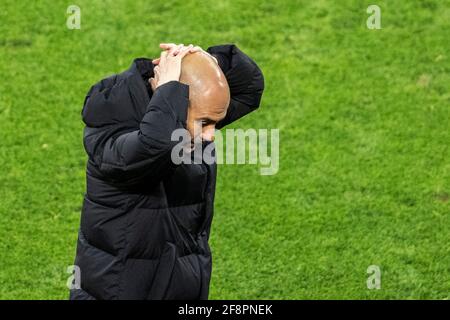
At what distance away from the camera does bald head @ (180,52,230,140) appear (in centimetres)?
488

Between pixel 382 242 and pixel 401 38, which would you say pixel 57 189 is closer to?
pixel 382 242

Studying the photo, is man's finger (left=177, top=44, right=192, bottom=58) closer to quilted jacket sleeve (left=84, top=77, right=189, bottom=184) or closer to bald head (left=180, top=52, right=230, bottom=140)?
bald head (left=180, top=52, right=230, bottom=140)

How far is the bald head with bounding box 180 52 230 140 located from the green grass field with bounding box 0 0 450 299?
123 inches

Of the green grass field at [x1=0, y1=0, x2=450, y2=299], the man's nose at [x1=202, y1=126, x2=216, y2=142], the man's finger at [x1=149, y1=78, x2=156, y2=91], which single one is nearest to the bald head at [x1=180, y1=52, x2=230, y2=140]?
the man's nose at [x1=202, y1=126, x2=216, y2=142]

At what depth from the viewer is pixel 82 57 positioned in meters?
10.0

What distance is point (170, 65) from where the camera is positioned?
493cm

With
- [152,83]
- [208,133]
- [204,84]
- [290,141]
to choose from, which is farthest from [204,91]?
[290,141]

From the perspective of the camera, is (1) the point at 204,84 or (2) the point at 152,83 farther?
(2) the point at 152,83

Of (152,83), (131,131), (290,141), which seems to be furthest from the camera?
(290,141)

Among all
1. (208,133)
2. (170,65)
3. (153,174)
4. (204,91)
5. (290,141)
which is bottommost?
(290,141)

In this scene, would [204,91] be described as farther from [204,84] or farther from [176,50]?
[176,50]

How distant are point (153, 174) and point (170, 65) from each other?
461mm
